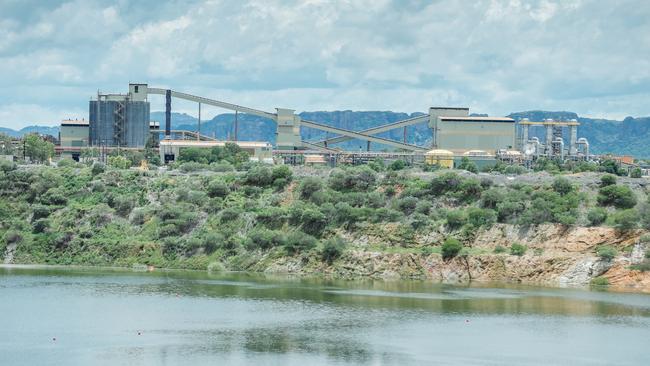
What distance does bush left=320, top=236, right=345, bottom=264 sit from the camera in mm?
134875

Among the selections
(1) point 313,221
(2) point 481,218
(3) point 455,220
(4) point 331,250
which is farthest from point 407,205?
(4) point 331,250

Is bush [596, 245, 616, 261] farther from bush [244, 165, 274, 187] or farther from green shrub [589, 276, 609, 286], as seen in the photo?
bush [244, 165, 274, 187]

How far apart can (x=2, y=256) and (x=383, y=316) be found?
196ft

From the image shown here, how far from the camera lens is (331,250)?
135125mm

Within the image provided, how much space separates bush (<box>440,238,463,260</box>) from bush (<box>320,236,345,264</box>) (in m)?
11.0

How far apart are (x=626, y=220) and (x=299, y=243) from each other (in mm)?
34818

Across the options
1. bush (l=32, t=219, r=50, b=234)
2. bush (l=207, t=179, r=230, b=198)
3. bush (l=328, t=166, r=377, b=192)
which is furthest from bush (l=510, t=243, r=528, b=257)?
bush (l=32, t=219, r=50, b=234)

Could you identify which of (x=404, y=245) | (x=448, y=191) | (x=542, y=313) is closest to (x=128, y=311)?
(x=542, y=313)

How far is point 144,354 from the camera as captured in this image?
262 ft

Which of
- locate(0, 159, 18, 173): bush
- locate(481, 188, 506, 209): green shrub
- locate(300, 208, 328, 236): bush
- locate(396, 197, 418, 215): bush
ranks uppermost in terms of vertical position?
locate(0, 159, 18, 173): bush

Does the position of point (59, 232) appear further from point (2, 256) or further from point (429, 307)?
point (429, 307)

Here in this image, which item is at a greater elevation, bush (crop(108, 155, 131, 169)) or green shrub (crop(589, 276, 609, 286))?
bush (crop(108, 155, 131, 169))

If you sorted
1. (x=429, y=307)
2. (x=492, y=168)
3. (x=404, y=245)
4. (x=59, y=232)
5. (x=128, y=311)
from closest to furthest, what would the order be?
(x=128, y=311)
(x=429, y=307)
(x=404, y=245)
(x=59, y=232)
(x=492, y=168)

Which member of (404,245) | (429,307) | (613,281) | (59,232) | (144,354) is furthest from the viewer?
(59,232)
